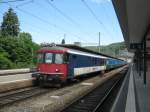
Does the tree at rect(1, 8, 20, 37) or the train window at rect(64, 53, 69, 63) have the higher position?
the tree at rect(1, 8, 20, 37)

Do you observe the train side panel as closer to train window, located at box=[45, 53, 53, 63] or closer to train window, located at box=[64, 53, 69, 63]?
train window, located at box=[64, 53, 69, 63]

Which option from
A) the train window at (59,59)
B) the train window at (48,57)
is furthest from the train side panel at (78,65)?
the train window at (48,57)

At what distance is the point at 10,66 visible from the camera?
44000 millimetres

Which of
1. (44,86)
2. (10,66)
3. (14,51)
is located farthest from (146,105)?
(14,51)


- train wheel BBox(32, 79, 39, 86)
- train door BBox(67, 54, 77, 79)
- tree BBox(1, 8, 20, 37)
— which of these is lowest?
train wheel BBox(32, 79, 39, 86)

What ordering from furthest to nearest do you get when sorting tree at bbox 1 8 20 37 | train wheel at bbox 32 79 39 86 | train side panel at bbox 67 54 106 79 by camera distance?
tree at bbox 1 8 20 37
train wheel at bbox 32 79 39 86
train side panel at bbox 67 54 106 79

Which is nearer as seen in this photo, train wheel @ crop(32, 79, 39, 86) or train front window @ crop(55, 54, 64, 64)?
train front window @ crop(55, 54, 64, 64)

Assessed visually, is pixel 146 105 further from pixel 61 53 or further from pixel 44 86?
pixel 44 86

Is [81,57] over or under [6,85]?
over

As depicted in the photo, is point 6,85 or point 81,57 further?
point 81,57

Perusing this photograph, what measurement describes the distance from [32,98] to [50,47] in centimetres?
610

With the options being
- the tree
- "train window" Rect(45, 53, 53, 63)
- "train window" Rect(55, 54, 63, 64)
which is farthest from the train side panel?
the tree

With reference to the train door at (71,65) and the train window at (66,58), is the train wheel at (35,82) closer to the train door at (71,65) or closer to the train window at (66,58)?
the train door at (71,65)

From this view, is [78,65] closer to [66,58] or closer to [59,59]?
[66,58]
